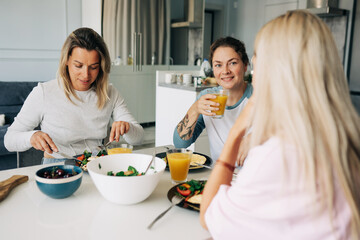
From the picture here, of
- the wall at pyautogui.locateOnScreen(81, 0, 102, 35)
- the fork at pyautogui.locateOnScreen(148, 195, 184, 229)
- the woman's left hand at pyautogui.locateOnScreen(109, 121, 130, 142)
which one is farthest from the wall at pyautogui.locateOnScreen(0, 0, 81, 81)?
the fork at pyautogui.locateOnScreen(148, 195, 184, 229)

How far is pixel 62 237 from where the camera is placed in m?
0.84

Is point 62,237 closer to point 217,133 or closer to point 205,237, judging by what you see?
point 205,237

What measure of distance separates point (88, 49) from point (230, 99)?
2.71 feet

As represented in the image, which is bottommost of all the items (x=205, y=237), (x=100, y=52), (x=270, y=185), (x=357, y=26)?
(x=205, y=237)

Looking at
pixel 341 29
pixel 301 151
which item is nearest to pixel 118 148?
pixel 301 151

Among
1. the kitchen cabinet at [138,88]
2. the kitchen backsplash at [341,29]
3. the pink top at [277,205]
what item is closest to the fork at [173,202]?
the pink top at [277,205]

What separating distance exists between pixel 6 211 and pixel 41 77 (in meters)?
3.88

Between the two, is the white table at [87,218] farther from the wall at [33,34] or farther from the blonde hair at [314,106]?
the wall at [33,34]

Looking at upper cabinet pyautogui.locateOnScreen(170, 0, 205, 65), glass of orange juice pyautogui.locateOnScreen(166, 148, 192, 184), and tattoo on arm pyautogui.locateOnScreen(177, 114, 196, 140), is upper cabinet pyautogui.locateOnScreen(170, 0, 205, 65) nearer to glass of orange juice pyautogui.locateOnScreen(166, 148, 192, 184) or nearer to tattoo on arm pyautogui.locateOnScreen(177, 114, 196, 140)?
tattoo on arm pyautogui.locateOnScreen(177, 114, 196, 140)

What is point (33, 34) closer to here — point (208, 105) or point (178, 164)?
point (208, 105)

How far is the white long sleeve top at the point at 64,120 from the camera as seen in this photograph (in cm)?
178

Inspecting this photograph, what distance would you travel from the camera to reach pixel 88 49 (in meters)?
1.73

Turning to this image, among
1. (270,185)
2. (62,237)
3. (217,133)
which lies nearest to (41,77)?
(217,133)

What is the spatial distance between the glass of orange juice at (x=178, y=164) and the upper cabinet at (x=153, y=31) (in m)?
3.91
